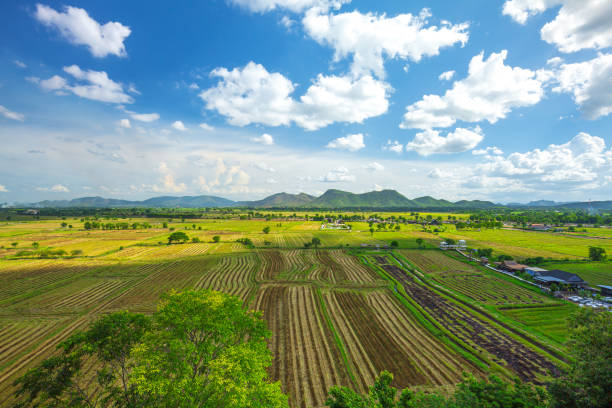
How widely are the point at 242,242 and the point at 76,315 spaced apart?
76478 mm

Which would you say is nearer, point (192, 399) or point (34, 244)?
point (192, 399)

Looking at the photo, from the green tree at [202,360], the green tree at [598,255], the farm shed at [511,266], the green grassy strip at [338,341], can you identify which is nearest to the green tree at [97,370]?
the green tree at [202,360]

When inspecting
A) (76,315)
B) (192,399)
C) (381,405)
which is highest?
(192,399)

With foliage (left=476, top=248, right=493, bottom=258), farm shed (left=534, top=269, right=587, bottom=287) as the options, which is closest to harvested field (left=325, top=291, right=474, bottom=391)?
farm shed (left=534, top=269, right=587, bottom=287)

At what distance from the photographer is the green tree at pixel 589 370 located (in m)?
16.6

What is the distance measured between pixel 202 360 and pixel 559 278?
83.6 m

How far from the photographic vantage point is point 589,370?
57.5ft

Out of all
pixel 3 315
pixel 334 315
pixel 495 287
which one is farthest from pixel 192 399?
pixel 495 287

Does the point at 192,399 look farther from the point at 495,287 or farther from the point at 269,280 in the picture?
the point at 495,287

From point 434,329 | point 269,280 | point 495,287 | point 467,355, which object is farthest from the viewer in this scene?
point 269,280

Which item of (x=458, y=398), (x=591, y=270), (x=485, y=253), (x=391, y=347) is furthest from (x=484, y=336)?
(x=591, y=270)

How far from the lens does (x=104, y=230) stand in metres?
163

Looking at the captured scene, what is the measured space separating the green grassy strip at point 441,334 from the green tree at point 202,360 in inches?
1184

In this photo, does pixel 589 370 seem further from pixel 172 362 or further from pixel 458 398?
pixel 172 362
